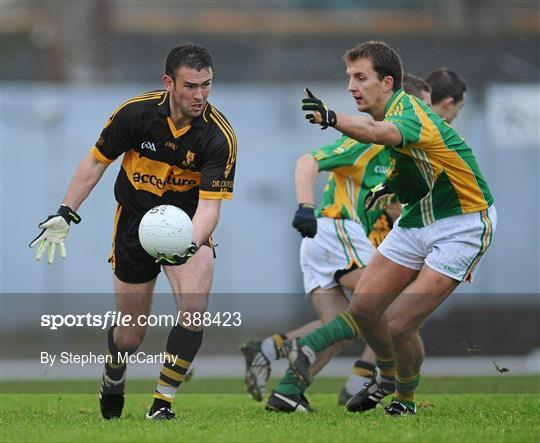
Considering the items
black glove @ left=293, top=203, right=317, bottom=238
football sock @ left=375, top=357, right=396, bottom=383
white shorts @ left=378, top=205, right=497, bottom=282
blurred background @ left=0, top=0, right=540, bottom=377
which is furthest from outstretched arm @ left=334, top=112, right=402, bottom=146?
blurred background @ left=0, top=0, right=540, bottom=377

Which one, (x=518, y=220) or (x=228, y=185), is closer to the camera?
(x=228, y=185)

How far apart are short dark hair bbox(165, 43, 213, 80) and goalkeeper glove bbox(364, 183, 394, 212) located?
1.66 meters

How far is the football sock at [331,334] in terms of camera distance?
7.95 metres

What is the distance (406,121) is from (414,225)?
2.86 feet

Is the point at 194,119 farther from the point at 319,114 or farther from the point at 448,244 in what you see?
the point at 448,244

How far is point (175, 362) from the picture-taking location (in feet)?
23.5

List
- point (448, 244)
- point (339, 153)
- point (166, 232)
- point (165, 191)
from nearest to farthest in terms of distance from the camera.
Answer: point (166, 232) < point (448, 244) < point (165, 191) < point (339, 153)

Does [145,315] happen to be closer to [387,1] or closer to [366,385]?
[366,385]

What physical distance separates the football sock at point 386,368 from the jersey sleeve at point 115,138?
2253 millimetres

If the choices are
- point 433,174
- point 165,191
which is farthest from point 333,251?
point 165,191

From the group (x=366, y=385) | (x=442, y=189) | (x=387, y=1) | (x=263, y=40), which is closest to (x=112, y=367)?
(x=366, y=385)

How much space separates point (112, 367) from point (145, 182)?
122 centimetres

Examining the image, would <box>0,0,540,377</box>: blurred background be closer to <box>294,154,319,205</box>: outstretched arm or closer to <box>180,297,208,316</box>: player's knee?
<box>294,154,319,205</box>: outstretched arm

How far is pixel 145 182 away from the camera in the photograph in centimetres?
742
